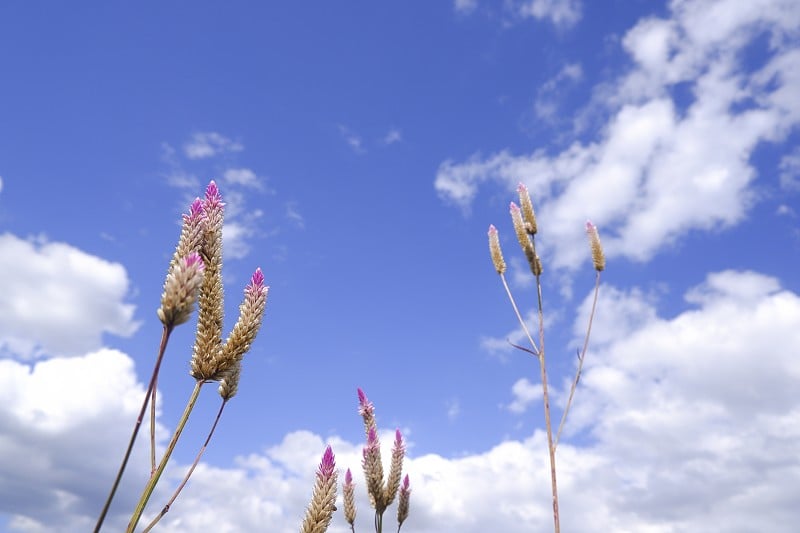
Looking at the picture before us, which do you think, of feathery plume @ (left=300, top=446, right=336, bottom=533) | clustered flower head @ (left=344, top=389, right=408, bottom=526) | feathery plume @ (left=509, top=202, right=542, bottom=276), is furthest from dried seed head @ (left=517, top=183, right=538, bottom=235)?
feathery plume @ (left=300, top=446, right=336, bottom=533)

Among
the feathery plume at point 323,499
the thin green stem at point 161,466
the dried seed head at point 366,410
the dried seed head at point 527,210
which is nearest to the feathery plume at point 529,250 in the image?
the dried seed head at point 527,210

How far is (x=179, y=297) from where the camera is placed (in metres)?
1.79

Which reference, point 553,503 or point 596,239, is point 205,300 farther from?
point 596,239

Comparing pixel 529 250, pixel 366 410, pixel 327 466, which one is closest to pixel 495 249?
pixel 529 250

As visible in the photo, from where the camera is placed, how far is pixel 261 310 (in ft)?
7.68

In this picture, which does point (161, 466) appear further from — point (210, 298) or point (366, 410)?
point (366, 410)

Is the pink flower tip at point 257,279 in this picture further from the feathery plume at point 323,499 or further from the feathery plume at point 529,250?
the feathery plume at point 529,250

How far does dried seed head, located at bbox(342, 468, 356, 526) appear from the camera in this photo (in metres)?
5.79

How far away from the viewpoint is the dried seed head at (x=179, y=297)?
1.79 meters

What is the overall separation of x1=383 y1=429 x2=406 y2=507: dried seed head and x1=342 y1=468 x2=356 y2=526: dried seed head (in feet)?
1.60

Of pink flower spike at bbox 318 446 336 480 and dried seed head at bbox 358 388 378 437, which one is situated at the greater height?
dried seed head at bbox 358 388 378 437

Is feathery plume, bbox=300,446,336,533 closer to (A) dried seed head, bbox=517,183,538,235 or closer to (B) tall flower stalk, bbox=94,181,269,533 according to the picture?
(B) tall flower stalk, bbox=94,181,269,533

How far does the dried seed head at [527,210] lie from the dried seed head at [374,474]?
268 cm

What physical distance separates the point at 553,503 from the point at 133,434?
4456 millimetres
